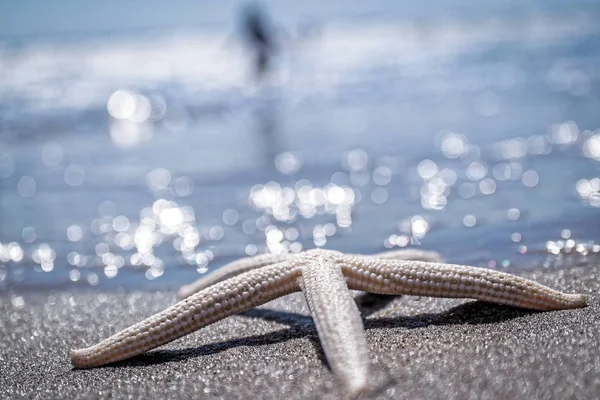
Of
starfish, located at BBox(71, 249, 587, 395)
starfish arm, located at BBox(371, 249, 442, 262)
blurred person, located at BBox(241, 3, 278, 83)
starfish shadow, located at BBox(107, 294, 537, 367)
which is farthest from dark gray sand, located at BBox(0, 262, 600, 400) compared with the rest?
blurred person, located at BBox(241, 3, 278, 83)

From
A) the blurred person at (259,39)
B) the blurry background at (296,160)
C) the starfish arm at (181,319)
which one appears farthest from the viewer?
the blurred person at (259,39)

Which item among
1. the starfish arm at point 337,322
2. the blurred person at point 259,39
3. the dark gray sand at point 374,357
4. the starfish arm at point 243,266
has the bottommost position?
the dark gray sand at point 374,357

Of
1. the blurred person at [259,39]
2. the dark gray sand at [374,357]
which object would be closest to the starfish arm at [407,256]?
the dark gray sand at [374,357]

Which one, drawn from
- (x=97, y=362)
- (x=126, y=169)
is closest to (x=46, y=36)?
(x=126, y=169)

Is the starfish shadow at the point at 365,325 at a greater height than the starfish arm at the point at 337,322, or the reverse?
the starfish arm at the point at 337,322

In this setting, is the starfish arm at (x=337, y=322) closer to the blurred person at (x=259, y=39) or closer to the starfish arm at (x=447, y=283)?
the starfish arm at (x=447, y=283)

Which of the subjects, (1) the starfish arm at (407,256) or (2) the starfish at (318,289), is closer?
(2) the starfish at (318,289)

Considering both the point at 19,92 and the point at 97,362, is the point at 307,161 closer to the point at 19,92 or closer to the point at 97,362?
the point at 97,362

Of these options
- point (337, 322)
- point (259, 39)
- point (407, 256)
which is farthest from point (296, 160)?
point (259, 39)
